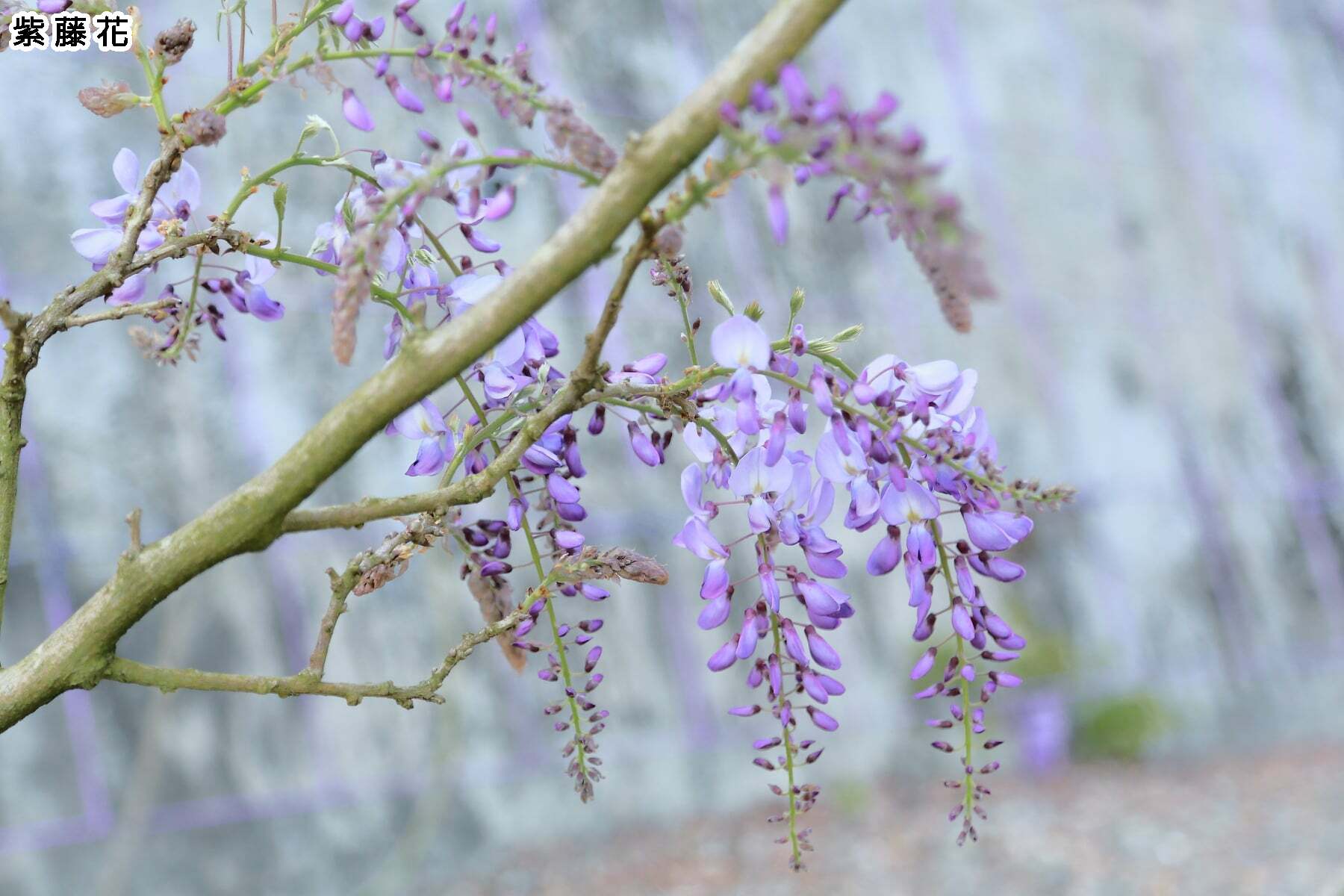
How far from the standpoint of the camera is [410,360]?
0.54 meters

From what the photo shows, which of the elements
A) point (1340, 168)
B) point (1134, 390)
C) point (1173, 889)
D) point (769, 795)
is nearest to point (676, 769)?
point (769, 795)

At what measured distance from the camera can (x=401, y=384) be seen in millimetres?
539

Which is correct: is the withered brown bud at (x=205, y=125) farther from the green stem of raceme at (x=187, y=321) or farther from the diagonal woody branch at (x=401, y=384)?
the diagonal woody branch at (x=401, y=384)

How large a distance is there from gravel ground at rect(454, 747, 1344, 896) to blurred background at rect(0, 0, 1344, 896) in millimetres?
14

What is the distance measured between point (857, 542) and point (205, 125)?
11.3 ft

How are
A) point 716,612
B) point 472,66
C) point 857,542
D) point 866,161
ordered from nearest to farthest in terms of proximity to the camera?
point 866,161
point 472,66
point 716,612
point 857,542

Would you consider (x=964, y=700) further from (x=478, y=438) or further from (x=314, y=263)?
(x=314, y=263)

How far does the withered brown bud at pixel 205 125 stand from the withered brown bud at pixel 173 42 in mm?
35

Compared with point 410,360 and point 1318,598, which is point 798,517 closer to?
point 410,360

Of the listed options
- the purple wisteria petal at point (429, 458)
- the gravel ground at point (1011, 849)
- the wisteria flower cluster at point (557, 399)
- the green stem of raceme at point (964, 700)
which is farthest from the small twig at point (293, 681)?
the gravel ground at point (1011, 849)

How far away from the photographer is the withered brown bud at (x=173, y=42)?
0.65 metres

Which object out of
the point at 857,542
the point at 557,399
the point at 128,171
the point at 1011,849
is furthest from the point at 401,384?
the point at 857,542

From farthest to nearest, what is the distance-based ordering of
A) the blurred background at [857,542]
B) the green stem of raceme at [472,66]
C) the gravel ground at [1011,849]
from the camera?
the gravel ground at [1011,849] → the blurred background at [857,542] → the green stem of raceme at [472,66]

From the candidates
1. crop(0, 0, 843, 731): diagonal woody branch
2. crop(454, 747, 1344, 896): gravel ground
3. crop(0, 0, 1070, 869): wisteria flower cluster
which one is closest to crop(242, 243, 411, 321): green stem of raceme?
crop(0, 0, 1070, 869): wisteria flower cluster
